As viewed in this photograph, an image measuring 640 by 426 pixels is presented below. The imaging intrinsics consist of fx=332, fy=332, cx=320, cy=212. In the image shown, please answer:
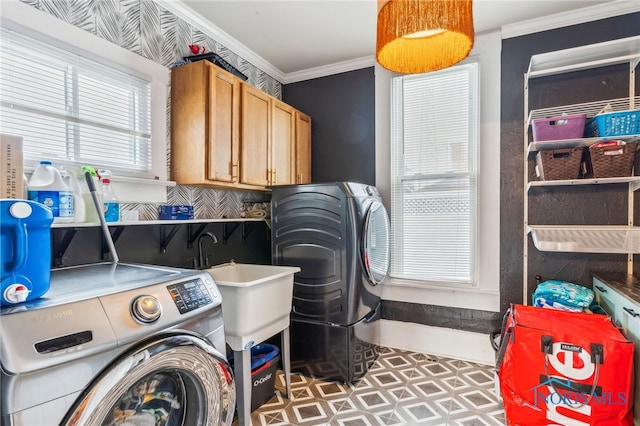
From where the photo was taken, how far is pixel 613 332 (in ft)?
5.73

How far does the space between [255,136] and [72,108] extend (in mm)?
1152

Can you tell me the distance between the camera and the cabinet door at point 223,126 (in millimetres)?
2158

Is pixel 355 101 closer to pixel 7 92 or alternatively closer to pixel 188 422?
pixel 7 92

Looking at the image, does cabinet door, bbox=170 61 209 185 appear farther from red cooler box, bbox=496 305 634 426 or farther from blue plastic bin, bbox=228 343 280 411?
red cooler box, bbox=496 305 634 426

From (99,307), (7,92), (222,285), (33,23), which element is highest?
(33,23)

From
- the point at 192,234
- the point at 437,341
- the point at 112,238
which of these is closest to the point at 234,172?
the point at 192,234

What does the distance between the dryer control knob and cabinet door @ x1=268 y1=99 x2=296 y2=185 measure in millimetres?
1684

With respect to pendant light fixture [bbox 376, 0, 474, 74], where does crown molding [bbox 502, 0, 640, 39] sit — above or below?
above

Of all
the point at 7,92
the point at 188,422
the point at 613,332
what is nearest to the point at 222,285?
the point at 188,422

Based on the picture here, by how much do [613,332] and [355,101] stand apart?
2.52m

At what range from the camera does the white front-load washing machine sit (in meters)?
0.85

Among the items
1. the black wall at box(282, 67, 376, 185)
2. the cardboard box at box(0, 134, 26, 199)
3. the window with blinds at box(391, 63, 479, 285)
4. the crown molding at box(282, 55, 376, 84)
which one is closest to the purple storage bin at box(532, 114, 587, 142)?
the window with blinds at box(391, 63, 479, 285)

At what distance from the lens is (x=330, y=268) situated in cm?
239

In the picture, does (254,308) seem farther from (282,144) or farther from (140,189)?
(282,144)
